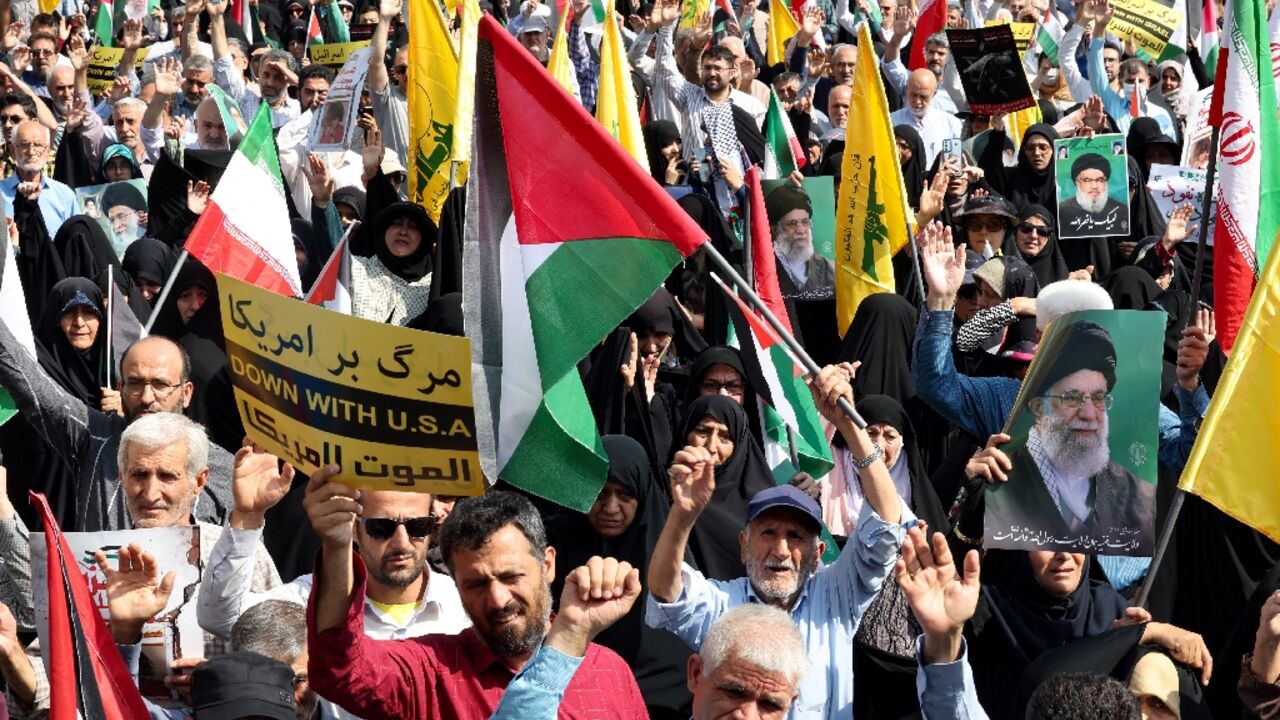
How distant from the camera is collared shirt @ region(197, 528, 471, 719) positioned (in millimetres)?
4613

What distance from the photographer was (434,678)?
13.1ft

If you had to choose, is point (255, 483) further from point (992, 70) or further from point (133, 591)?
point (992, 70)

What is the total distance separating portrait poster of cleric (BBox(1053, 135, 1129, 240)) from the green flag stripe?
220 inches

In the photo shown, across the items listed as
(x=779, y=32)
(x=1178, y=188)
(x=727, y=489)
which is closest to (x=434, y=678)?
(x=727, y=489)

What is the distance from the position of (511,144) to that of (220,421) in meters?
2.77

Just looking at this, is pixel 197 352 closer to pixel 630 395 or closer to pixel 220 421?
pixel 220 421

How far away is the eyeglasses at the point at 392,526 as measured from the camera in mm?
4840

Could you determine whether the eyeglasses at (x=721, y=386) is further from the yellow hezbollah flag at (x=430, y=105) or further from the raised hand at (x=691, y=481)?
the raised hand at (x=691, y=481)

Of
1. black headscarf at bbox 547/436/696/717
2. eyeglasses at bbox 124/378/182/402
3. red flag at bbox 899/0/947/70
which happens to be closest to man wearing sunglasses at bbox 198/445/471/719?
black headscarf at bbox 547/436/696/717

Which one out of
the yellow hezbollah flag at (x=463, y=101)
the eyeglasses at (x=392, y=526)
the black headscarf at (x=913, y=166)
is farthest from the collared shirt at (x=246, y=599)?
the black headscarf at (x=913, y=166)

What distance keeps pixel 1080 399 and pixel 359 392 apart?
2.35 meters

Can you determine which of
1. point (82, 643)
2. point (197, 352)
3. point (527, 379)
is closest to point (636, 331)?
point (197, 352)

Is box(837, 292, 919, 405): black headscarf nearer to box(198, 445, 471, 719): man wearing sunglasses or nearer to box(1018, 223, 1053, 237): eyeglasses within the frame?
box(1018, 223, 1053, 237): eyeglasses

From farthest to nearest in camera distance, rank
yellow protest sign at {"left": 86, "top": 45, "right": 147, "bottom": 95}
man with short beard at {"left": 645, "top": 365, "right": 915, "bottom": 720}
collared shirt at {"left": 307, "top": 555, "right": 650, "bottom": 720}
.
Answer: yellow protest sign at {"left": 86, "top": 45, "right": 147, "bottom": 95} → man with short beard at {"left": 645, "top": 365, "right": 915, "bottom": 720} → collared shirt at {"left": 307, "top": 555, "right": 650, "bottom": 720}
